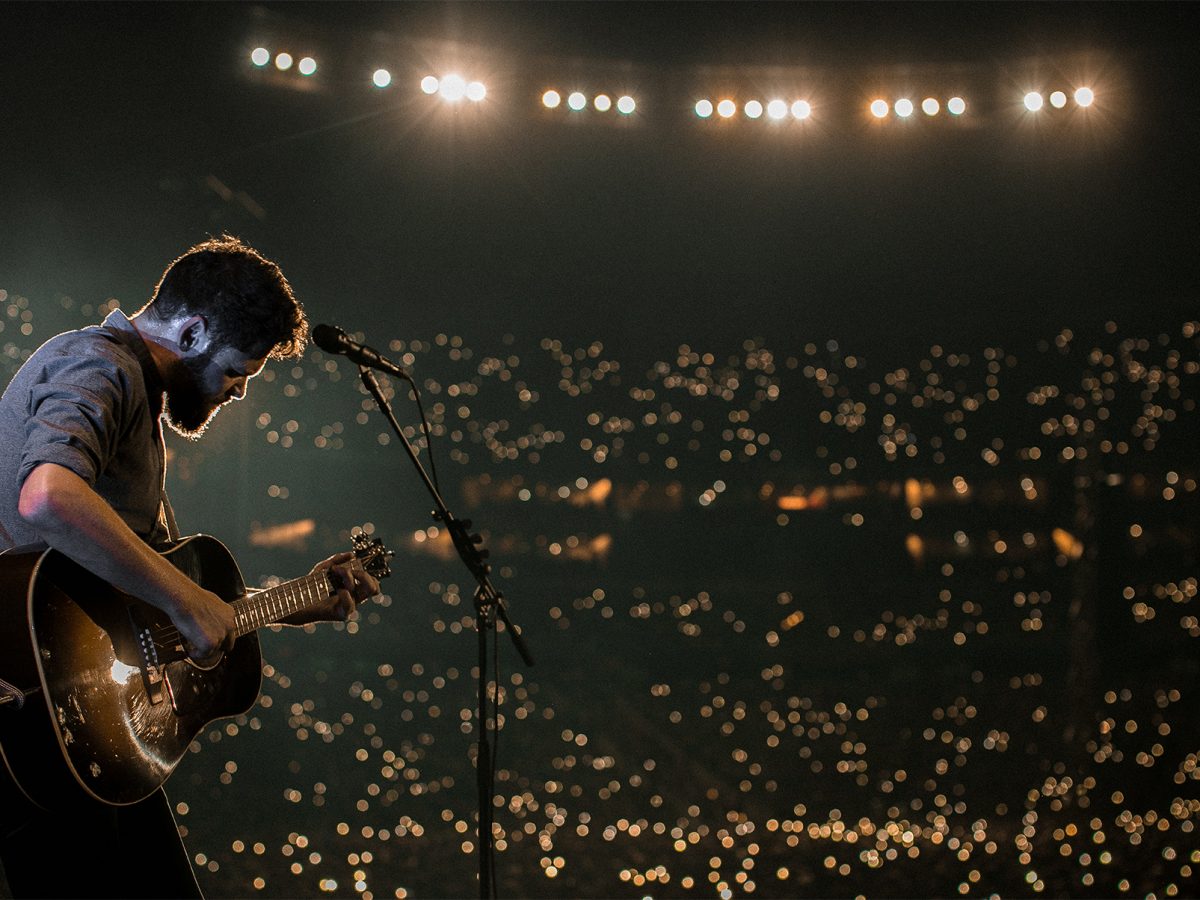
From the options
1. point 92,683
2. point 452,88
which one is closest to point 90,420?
point 92,683

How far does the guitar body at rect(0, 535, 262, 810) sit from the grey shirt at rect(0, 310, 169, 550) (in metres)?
0.11

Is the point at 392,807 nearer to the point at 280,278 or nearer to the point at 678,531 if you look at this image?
the point at 280,278

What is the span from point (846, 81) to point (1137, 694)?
5082 mm

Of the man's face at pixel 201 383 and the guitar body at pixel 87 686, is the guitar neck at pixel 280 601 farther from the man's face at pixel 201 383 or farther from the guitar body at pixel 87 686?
the man's face at pixel 201 383

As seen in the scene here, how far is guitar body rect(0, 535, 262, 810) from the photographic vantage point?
1360mm

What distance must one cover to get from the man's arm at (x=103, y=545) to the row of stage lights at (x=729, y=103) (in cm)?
488

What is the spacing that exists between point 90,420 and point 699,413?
476 inches

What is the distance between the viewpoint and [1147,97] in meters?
5.51

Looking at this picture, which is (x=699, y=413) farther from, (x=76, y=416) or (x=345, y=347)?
(x=76, y=416)

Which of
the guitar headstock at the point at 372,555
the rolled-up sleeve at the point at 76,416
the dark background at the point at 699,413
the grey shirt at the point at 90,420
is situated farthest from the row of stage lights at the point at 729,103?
the rolled-up sleeve at the point at 76,416

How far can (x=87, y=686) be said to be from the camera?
145 cm

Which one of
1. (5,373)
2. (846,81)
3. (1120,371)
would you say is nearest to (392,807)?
(5,373)

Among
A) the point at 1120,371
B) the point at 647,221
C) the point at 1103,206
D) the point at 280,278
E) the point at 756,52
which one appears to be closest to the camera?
the point at 280,278

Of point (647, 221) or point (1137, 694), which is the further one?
point (647, 221)
